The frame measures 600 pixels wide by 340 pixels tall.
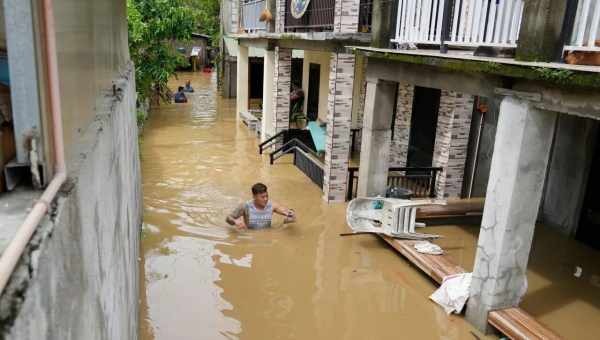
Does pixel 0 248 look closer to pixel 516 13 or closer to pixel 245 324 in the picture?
pixel 245 324

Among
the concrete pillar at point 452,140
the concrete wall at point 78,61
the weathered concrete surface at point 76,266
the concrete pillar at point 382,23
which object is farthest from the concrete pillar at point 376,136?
the weathered concrete surface at point 76,266

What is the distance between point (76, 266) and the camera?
1.56 metres

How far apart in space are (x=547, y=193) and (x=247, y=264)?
552 centimetres

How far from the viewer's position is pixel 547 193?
8.84m

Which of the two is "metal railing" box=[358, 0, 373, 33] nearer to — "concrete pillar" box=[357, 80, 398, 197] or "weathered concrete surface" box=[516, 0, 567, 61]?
"concrete pillar" box=[357, 80, 398, 197]

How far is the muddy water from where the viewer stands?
567cm

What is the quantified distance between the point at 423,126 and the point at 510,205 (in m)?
6.33

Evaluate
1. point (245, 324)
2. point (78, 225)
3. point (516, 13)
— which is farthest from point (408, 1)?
point (78, 225)

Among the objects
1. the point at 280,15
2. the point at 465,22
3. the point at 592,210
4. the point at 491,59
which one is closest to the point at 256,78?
the point at 280,15

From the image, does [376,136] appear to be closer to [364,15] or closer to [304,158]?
→ [364,15]

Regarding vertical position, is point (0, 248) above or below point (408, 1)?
below

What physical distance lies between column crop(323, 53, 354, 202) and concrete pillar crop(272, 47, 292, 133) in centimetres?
362

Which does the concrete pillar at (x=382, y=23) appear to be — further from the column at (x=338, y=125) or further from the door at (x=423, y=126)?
the door at (x=423, y=126)

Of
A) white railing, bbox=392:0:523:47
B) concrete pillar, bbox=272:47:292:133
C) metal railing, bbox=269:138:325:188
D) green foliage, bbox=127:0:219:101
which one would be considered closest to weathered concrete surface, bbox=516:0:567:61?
white railing, bbox=392:0:523:47
